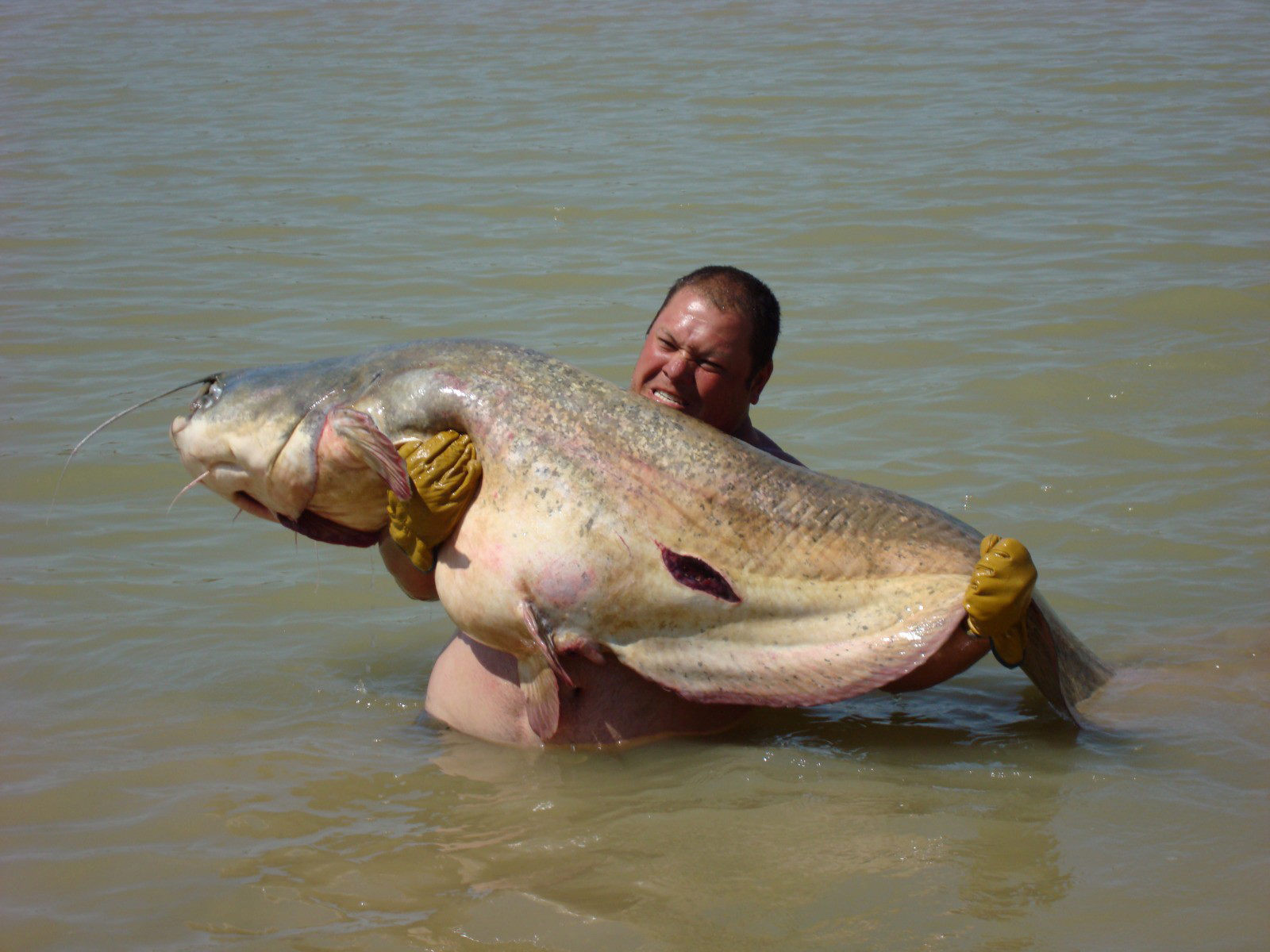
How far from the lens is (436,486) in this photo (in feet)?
10.2

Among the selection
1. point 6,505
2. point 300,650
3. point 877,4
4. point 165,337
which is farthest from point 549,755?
point 877,4

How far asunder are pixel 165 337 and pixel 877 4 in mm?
12516

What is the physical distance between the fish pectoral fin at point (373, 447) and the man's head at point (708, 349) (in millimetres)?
752

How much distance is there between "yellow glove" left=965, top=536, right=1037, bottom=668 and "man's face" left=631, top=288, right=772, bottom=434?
0.89 m

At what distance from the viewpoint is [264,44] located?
15.7 metres

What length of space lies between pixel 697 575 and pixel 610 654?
11.6 inches

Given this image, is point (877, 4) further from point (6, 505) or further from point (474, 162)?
point (6, 505)

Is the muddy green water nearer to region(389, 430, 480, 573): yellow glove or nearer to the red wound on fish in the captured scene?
the red wound on fish

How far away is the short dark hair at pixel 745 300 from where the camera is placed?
143 inches

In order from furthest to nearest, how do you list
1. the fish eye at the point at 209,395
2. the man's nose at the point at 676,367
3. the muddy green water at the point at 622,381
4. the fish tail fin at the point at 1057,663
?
the man's nose at the point at 676,367 < the fish eye at the point at 209,395 < the fish tail fin at the point at 1057,663 < the muddy green water at the point at 622,381

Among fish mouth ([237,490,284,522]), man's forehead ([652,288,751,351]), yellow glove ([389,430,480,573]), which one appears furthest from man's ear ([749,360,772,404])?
fish mouth ([237,490,284,522])

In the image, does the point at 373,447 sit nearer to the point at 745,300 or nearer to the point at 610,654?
the point at 610,654

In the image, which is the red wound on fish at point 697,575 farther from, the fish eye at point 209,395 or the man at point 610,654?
the fish eye at point 209,395

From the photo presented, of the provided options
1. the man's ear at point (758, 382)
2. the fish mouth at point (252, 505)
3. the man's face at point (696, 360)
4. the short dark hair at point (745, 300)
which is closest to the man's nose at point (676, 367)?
the man's face at point (696, 360)
